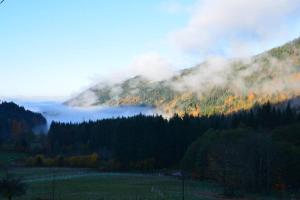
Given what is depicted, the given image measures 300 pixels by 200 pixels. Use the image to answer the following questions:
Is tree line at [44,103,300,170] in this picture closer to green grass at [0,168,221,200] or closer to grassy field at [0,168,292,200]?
green grass at [0,168,221,200]

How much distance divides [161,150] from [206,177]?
45950 millimetres

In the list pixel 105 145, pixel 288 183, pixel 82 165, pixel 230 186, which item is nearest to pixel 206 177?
pixel 288 183

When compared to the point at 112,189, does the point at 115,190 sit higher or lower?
lower

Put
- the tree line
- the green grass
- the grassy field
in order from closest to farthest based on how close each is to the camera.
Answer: the grassy field, the green grass, the tree line

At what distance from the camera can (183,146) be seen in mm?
173500

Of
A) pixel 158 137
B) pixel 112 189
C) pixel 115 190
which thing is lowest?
pixel 115 190

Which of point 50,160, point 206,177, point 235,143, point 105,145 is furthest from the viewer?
point 105,145

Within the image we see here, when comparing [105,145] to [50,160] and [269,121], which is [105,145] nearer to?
[50,160]

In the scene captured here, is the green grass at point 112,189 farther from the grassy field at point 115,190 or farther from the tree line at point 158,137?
the tree line at point 158,137

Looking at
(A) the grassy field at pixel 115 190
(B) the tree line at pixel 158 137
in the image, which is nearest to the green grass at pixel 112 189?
(A) the grassy field at pixel 115 190

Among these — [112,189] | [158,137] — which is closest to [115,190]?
[112,189]

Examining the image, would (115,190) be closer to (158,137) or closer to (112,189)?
(112,189)

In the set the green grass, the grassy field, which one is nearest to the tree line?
the green grass

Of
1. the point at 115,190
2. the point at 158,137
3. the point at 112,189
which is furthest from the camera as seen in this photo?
the point at 158,137
